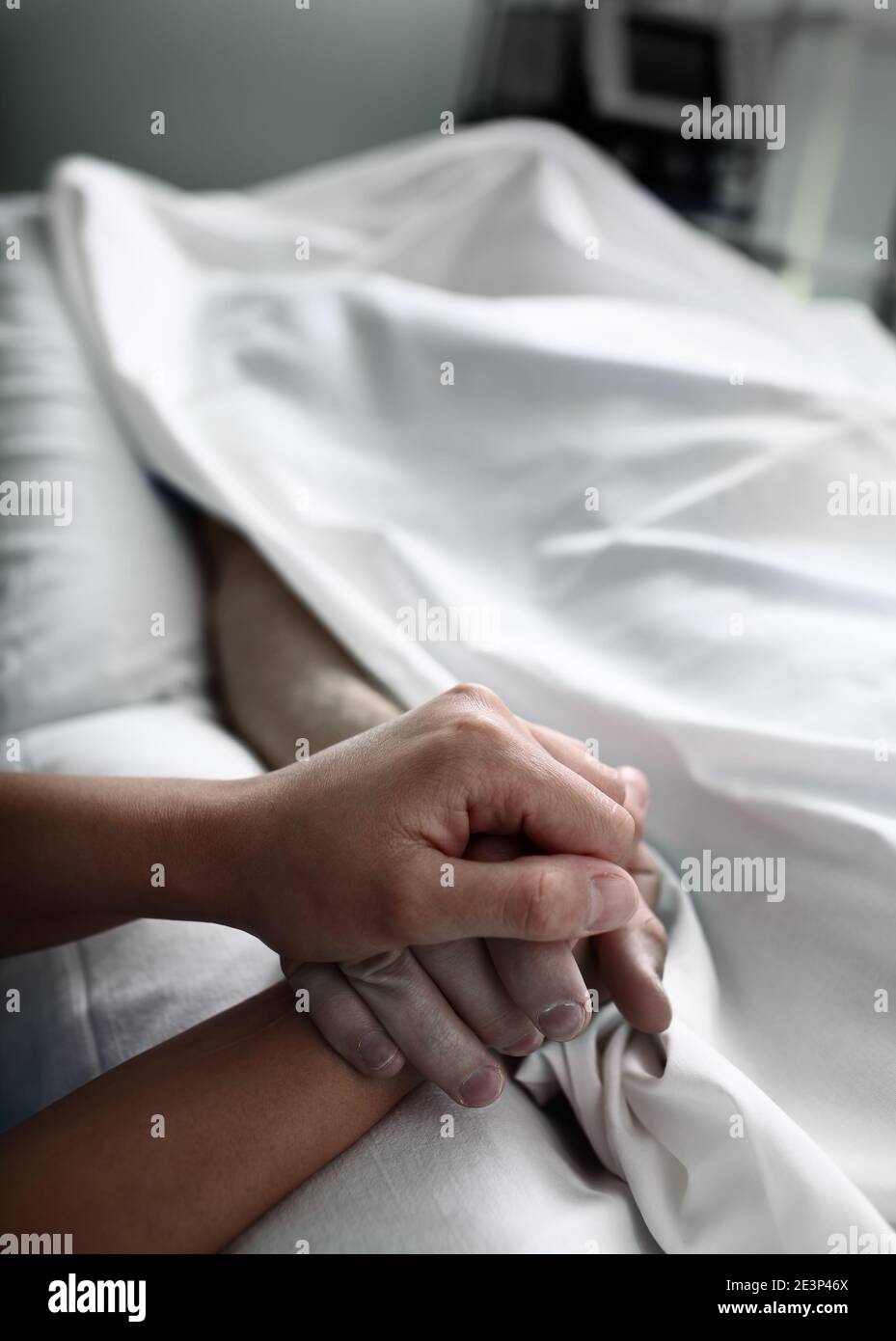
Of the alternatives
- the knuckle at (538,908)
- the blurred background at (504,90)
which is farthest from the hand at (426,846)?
the blurred background at (504,90)

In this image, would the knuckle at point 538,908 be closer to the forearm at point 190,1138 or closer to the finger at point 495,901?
the finger at point 495,901

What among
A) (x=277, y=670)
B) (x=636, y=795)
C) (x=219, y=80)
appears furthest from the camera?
(x=219, y=80)

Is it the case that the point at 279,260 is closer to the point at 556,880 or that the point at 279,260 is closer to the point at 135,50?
the point at 556,880

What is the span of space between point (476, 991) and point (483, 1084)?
0.04m

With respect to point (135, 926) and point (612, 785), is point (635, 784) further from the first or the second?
point (135, 926)

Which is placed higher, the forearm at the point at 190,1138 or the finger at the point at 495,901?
the finger at the point at 495,901

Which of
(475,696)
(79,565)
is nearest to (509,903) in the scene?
(475,696)

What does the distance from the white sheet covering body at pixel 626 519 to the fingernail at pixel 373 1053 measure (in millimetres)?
90

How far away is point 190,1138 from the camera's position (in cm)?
43

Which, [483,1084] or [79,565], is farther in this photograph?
[79,565]

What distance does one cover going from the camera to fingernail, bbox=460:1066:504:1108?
0.45 meters

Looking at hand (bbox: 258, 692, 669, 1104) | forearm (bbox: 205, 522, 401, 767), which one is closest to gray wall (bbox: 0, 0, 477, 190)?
forearm (bbox: 205, 522, 401, 767)

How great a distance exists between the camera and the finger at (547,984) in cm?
44

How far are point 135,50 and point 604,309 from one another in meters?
1.84
